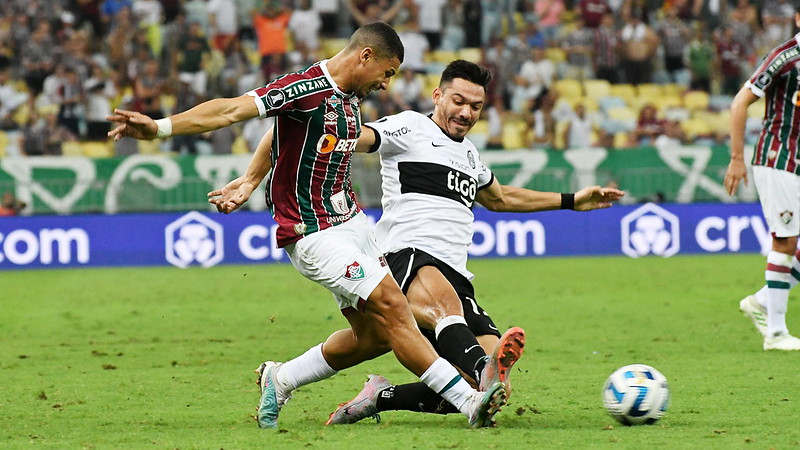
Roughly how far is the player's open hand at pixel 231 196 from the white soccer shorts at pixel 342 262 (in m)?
0.39

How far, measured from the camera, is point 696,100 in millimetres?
22609

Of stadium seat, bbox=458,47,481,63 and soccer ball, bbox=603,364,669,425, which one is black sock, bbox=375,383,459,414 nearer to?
soccer ball, bbox=603,364,669,425

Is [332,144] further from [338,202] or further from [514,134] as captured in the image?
[514,134]

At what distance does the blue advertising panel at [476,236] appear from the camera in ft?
58.1

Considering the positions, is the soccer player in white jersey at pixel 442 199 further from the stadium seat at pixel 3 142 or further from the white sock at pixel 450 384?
the stadium seat at pixel 3 142

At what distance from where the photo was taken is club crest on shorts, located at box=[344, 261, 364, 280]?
589 centimetres

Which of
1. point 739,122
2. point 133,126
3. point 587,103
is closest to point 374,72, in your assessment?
point 133,126

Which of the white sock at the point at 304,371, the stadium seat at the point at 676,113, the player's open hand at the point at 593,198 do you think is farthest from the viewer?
the stadium seat at the point at 676,113

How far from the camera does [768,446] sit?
5.41 m

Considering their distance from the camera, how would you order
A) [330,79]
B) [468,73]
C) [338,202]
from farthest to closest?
1. [468,73]
2. [338,202]
3. [330,79]

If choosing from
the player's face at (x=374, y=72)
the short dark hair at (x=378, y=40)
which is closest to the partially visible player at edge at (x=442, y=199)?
the player's face at (x=374, y=72)

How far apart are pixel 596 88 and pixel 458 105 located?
1616cm

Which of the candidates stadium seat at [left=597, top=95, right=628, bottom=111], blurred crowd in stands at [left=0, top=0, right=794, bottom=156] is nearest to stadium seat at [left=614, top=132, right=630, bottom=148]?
blurred crowd in stands at [left=0, top=0, right=794, bottom=156]

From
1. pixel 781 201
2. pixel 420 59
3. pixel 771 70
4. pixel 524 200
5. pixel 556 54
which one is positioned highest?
pixel 556 54
